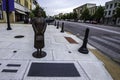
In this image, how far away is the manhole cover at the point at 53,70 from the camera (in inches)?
150

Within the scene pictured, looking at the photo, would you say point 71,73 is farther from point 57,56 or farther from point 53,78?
point 57,56

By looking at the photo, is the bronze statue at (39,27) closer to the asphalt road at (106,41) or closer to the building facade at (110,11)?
the asphalt road at (106,41)

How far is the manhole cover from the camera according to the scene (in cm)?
382

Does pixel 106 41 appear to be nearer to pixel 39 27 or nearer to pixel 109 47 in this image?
pixel 109 47

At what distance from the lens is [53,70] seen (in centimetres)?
409

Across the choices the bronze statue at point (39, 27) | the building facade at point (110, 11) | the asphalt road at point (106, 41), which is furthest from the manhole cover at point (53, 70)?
the building facade at point (110, 11)

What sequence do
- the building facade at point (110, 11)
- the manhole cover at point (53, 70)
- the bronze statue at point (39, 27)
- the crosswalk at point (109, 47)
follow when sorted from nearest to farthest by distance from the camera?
the manhole cover at point (53, 70) → the bronze statue at point (39, 27) → the crosswalk at point (109, 47) → the building facade at point (110, 11)

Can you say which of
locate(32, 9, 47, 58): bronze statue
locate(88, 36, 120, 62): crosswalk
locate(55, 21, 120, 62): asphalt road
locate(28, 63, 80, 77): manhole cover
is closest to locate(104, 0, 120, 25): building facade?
locate(55, 21, 120, 62): asphalt road

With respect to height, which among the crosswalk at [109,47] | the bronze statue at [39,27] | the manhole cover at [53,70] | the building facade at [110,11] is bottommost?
the manhole cover at [53,70]

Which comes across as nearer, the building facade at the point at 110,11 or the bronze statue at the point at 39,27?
the bronze statue at the point at 39,27

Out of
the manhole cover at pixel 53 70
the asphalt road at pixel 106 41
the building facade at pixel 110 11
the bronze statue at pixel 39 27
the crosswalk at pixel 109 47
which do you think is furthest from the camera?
the building facade at pixel 110 11

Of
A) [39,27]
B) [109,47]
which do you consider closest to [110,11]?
[109,47]

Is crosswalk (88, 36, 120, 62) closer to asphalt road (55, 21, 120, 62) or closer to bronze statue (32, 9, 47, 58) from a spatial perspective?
asphalt road (55, 21, 120, 62)

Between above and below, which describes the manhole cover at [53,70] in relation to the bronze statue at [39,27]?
below
